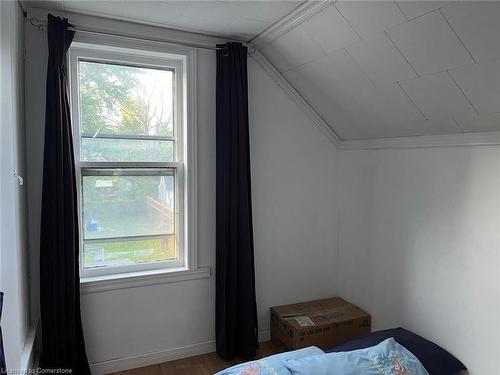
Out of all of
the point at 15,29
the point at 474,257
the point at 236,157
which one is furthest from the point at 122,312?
the point at 474,257

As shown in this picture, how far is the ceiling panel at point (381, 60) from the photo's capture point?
2.00 metres

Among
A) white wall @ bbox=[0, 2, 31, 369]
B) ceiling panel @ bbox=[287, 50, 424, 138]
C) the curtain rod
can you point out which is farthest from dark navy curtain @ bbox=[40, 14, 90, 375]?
ceiling panel @ bbox=[287, 50, 424, 138]

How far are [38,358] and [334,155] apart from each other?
2.51m

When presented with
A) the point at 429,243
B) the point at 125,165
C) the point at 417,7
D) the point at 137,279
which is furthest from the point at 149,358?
the point at 417,7

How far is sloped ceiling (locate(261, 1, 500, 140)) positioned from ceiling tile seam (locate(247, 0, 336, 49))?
0.10 feet

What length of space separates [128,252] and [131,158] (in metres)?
0.66

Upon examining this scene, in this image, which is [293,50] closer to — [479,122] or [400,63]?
[400,63]

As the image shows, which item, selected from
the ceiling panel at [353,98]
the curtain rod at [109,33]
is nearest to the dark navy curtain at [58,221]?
the curtain rod at [109,33]

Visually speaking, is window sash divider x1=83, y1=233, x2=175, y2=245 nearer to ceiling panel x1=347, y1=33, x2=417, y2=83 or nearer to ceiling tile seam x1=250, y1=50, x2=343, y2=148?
ceiling tile seam x1=250, y1=50, x2=343, y2=148

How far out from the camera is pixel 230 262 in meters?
2.68

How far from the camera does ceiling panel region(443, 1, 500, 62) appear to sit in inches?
60.1

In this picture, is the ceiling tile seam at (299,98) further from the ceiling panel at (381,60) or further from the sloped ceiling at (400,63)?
the ceiling panel at (381,60)

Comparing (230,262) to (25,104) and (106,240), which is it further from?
(25,104)

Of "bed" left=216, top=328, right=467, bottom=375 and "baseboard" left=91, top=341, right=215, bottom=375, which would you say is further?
"baseboard" left=91, top=341, right=215, bottom=375
